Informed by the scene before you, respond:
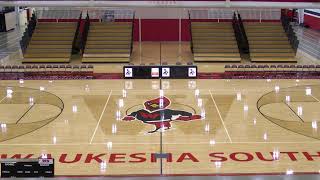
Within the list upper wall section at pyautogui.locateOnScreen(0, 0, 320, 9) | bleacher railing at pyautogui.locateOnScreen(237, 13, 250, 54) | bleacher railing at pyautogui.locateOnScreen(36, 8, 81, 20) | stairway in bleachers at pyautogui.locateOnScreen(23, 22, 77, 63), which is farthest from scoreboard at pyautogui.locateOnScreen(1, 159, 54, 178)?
bleacher railing at pyautogui.locateOnScreen(36, 8, 81, 20)

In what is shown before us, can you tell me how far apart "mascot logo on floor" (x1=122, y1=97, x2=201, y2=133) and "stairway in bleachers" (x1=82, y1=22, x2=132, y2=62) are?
757 centimetres

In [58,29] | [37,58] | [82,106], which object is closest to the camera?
[82,106]

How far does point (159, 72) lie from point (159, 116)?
19.5 feet

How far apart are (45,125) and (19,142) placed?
61.5 inches

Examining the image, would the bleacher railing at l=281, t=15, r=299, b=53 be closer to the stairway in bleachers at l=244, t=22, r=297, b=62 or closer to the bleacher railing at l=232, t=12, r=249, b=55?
the stairway in bleachers at l=244, t=22, r=297, b=62

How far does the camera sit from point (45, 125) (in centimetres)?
1400

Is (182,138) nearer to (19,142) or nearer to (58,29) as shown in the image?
(19,142)

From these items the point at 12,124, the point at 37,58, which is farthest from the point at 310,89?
the point at 37,58

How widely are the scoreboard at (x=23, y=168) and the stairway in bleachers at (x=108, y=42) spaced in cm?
1662

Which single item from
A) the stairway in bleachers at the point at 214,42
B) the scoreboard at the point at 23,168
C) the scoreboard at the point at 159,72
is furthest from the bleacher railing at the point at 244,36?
the scoreboard at the point at 23,168

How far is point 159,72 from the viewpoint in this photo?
20.7 m

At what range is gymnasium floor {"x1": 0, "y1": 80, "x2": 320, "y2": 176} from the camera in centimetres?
1105

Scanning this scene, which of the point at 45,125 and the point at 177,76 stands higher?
the point at 177,76

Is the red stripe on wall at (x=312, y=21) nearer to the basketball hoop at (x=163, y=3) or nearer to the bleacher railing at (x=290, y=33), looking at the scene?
the bleacher railing at (x=290, y=33)
